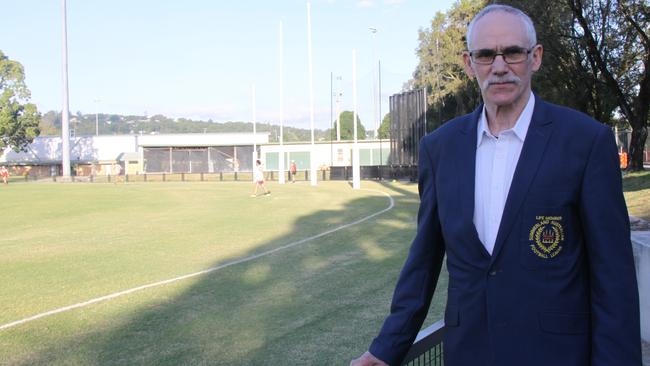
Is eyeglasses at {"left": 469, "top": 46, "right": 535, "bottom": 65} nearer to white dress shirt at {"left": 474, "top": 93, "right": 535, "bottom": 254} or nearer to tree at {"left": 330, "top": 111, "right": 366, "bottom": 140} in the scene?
white dress shirt at {"left": 474, "top": 93, "right": 535, "bottom": 254}

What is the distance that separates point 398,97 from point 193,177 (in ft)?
88.5

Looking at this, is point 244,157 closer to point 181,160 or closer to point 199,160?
point 199,160

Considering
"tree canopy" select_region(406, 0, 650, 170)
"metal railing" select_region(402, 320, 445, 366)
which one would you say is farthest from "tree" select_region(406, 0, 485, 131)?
"metal railing" select_region(402, 320, 445, 366)

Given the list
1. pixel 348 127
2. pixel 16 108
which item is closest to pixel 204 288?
pixel 16 108

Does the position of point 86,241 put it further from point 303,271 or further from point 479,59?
point 479,59

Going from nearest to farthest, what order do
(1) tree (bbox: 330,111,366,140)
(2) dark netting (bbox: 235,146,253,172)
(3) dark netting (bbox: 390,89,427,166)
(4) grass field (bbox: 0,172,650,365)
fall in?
(4) grass field (bbox: 0,172,650,365) < (3) dark netting (bbox: 390,89,427,166) < (2) dark netting (bbox: 235,146,253,172) < (1) tree (bbox: 330,111,366,140)

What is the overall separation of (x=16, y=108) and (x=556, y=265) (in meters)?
77.0

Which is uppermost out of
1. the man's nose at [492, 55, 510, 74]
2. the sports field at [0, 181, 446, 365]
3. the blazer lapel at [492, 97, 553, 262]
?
the man's nose at [492, 55, 510, 74]

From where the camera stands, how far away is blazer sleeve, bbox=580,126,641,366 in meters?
1.91

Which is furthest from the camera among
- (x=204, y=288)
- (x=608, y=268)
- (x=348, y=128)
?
(x=348, y=128)

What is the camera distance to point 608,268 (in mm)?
1935

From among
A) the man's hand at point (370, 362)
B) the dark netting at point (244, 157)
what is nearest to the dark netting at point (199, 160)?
the dark netting at point (244, 157)

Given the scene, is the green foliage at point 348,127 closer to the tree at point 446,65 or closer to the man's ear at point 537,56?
the tree at point 446,65

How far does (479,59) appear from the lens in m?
2.20
